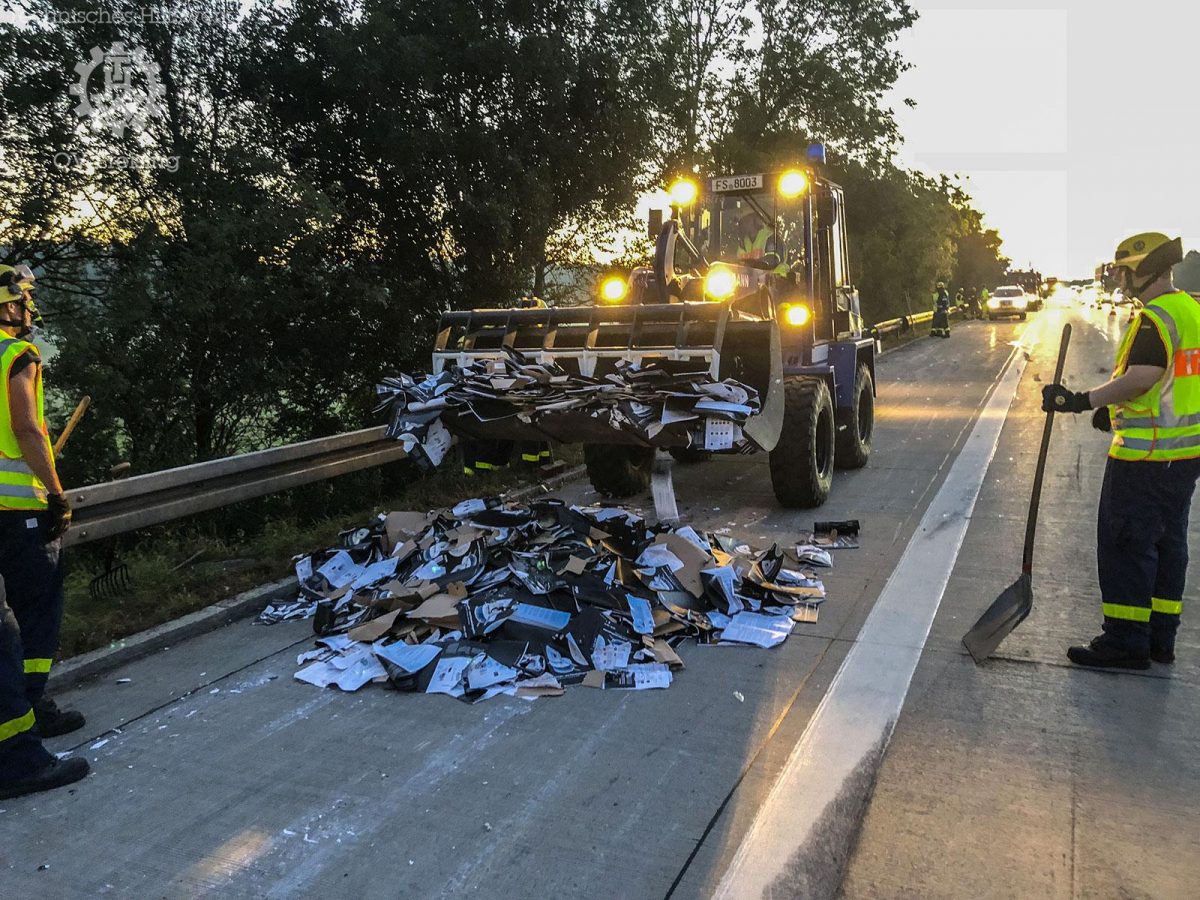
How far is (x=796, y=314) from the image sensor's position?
8.57 meters

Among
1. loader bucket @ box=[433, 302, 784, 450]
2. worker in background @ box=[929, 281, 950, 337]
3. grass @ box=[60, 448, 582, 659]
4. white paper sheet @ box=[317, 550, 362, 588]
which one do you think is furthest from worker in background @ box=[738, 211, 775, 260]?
worker in background @ box=[929, 281, 950, 337]

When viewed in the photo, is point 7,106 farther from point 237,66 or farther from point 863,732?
point 863,732

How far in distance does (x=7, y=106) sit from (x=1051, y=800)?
1032 cm

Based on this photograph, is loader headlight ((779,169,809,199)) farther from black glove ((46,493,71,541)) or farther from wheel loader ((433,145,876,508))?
black glove ((46,493,71,541))

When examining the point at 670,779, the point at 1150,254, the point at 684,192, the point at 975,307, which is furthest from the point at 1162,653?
the point at 975,307

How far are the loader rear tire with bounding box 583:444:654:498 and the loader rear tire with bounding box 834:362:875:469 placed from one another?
7.25 ft

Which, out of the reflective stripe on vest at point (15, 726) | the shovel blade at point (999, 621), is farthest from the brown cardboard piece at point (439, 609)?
the shovel blade at point (999, 621)

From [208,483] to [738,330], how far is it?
13.9 ft

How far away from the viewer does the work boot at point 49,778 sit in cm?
336

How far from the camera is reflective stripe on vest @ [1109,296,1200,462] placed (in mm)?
4164

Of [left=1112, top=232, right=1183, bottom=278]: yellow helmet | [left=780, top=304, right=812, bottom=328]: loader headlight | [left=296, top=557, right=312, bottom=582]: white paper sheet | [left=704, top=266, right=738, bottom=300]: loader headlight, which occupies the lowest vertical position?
[left=296, top=557, right=312, bottom=582]: white paper sheet

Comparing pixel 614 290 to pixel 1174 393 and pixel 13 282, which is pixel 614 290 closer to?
pixel 1174 393

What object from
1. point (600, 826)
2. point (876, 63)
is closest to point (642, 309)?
point (600, 826)

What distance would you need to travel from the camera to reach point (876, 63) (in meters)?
25.6
